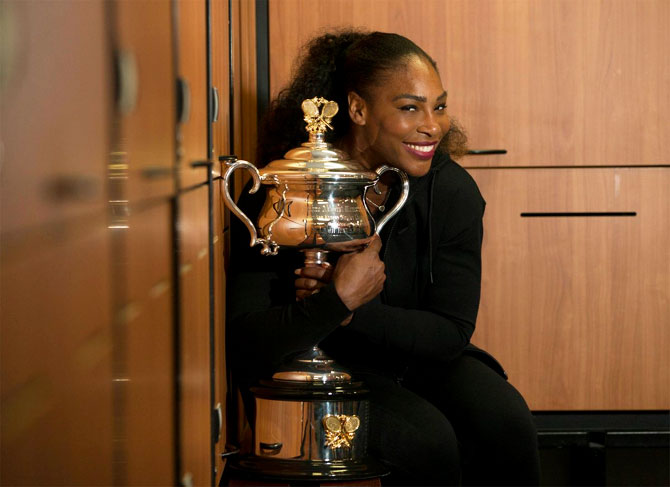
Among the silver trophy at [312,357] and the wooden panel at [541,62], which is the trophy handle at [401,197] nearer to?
the silver trophy at [312,357]

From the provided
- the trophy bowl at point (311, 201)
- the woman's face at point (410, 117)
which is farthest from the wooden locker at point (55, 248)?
the woman's face at point (410, 117)

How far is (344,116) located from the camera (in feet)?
5.53

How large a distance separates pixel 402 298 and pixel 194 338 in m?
0.59

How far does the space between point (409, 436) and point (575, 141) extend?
121cm

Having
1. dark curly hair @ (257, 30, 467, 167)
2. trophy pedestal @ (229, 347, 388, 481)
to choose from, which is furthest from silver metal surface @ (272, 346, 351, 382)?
dark curly hair @ (257, 30, 467, 167)

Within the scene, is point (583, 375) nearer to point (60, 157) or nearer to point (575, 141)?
point (575, 141)

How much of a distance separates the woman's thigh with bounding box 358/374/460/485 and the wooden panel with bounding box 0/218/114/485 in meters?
0.92

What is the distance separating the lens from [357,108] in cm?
160

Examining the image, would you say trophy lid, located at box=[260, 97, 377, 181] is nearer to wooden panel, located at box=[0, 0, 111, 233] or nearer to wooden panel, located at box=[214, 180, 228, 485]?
wooden panel, located at box=[214, 180, 228, 485]

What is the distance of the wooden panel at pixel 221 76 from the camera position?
1512 mm

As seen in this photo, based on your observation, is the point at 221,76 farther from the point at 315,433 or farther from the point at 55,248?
the point at 55,248

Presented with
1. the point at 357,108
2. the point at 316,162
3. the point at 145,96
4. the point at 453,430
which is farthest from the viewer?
the point at 357,108

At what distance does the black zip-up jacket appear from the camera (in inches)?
56.4

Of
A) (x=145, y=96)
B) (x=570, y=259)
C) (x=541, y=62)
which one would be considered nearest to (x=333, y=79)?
(x=541, y=62)
